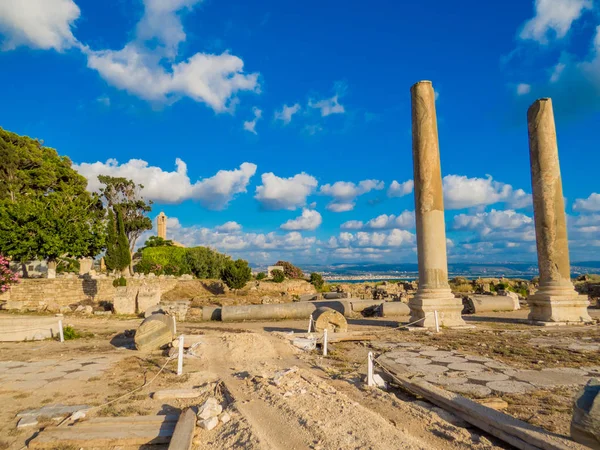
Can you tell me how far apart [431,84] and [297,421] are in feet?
36.6

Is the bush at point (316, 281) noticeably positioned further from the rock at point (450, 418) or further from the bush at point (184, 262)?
the rock at point (450, 418)

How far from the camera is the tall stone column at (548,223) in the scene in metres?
12.0

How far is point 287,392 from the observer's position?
5.10 metres

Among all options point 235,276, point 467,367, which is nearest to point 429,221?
point 467,367

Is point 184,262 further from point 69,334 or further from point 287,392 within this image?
point 287,392

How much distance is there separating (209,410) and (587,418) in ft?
11.9

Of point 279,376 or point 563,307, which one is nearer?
point 279,376

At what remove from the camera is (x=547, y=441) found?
10.8 feet

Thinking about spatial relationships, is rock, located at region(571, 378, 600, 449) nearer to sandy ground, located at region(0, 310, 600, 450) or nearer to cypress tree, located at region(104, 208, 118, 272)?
sandy ground, located at region(0, 310, 600, 450)

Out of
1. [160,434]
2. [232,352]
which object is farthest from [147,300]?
[160,434]

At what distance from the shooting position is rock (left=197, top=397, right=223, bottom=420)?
438cm

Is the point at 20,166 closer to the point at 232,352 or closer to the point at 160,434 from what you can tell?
the point at 232,352

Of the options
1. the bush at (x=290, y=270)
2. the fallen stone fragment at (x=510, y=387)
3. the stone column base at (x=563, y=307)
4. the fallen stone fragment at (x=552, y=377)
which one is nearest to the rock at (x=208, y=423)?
the fallen stone fragment at (x=510, y=387)

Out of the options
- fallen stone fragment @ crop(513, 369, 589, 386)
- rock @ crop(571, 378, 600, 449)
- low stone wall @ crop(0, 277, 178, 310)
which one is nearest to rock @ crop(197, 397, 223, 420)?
rock @ crop(571, 378, 600, 449)
